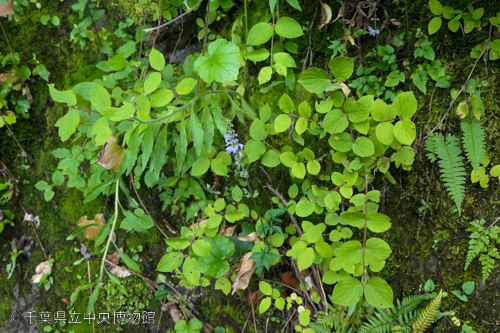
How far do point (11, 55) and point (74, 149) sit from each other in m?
1.18

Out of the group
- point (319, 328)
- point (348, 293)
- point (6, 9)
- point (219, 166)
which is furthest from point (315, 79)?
point (6, 9)

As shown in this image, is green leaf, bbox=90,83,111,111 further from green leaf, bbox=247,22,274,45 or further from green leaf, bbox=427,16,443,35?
green leaf, bbox=427,16,443,35

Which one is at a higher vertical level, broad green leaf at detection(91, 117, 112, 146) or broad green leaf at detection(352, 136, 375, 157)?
broad green leaf at detection(91, 117, 112, 146)

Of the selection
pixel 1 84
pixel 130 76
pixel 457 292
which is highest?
pixel 130 76

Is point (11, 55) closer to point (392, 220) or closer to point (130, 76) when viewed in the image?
point (130, 76)

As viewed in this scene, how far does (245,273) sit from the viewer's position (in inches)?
73.8

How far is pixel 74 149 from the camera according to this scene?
86.4 inches

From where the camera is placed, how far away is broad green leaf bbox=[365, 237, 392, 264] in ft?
4.22

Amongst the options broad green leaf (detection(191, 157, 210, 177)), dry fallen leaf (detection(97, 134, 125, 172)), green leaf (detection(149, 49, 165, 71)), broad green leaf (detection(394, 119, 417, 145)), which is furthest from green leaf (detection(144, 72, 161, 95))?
broad green leaf (detection(394, 119, 417, 145))

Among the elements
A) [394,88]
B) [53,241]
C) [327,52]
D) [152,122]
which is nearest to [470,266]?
[394,88]

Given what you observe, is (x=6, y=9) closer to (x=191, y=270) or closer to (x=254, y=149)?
(x=254, y=149)

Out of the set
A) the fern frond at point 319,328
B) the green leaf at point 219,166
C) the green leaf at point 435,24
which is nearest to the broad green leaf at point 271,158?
the green leaf at point 219,166

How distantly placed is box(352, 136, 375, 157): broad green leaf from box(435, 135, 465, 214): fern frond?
0.34 meters

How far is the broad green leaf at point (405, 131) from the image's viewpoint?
1292mm
